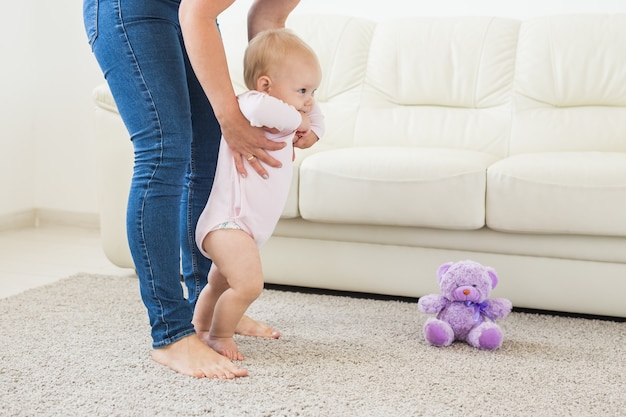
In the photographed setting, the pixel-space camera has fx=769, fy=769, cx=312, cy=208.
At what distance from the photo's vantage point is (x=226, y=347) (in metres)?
1.68

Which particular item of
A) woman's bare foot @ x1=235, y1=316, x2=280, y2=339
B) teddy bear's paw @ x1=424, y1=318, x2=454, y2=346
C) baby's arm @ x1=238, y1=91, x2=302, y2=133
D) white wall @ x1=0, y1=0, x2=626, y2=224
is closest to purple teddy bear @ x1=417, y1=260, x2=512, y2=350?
teddy bear's paw @ x1=424, y1=318, x2=454, y2=346

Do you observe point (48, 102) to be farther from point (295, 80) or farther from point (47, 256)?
point (295, 80)

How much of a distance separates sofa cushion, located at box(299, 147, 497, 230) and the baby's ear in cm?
67

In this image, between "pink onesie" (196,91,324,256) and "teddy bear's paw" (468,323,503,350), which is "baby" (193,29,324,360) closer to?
"pink onesie" (196,91,324,256)

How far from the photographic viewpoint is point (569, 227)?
2049 millimetres

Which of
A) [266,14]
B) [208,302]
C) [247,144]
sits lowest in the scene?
[208,302]

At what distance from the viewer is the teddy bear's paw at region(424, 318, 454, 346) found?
5.89 ft

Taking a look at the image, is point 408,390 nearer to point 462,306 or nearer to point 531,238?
point 462,306

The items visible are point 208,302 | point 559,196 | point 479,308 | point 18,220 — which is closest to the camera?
point 208,302

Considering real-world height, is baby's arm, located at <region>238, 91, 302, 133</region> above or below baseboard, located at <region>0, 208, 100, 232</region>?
above

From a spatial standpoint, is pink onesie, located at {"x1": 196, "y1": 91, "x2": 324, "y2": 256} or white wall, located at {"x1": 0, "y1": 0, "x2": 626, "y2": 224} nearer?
pink onesie, located at {"x1": 196, "y1": 91, "x2": 324, "y2": 256}

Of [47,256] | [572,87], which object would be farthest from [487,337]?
[47,256]

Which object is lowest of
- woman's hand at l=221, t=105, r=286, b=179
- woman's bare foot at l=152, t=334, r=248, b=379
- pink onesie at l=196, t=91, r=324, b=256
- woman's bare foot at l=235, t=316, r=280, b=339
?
woman's bare foot at l=235, t=316, r=280, b=339

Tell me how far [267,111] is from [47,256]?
1752 mm
